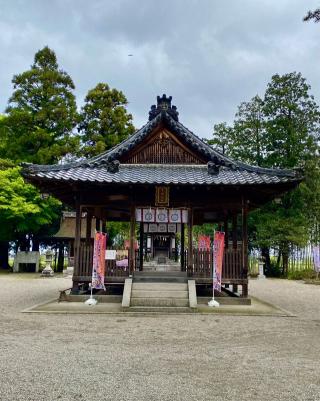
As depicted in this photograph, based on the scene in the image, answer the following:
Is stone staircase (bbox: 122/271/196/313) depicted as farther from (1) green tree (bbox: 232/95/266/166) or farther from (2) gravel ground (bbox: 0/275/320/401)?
(1) green tree (bbox: 232/95/266/166)

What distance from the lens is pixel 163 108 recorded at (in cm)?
1600

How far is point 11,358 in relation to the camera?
6262 millimetres

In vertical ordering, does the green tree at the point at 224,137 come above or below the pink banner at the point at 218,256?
above

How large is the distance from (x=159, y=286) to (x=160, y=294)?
0.48 metres

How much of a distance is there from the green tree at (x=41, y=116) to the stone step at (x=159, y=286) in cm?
2179

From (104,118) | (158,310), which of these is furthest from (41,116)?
(158,310)

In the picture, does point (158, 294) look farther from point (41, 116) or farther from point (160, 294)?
point (41, 116)

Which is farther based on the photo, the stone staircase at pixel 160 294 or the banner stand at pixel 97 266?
the banner stand at pixel 97 266

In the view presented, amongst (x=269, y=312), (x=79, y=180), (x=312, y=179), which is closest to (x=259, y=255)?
(x=312, y=179)

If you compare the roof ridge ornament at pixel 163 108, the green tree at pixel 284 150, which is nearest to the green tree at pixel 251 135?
the green tree at pixel 284 150

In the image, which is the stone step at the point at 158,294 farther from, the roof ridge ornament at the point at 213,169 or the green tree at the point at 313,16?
the green tree at the point at 313,16

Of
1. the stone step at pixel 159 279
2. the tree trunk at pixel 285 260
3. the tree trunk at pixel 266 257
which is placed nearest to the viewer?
the stone step at pixel 159 279

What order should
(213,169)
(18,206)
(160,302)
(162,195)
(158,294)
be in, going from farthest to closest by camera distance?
1. (18,206)
2. (213,169)
3. (162,195)
4. (158,294)
5. (160,302)

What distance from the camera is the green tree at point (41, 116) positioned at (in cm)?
3269
